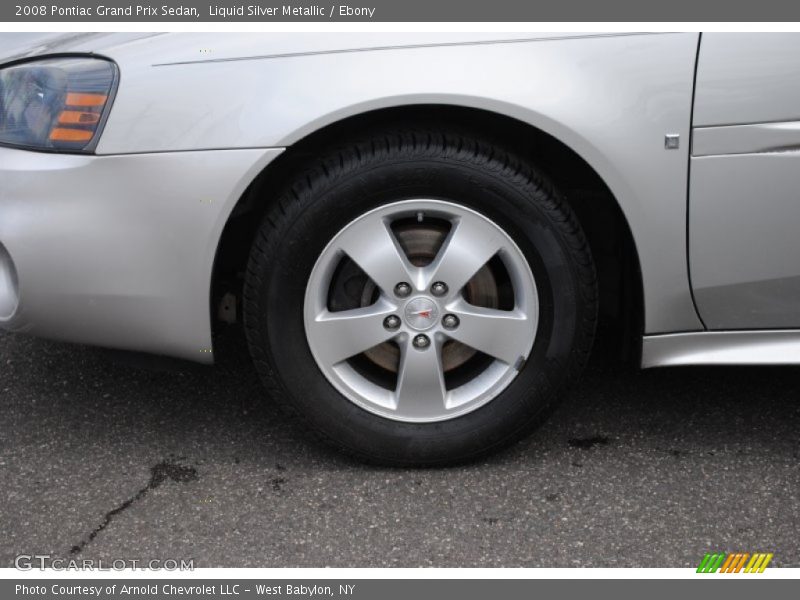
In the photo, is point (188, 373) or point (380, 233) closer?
point (380, 233)

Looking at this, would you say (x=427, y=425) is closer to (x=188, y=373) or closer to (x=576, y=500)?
(x=576, y=500)

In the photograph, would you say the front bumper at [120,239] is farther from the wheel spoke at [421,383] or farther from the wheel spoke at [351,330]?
the wheel spoke at [421,383]

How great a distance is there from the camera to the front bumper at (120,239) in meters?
2.53

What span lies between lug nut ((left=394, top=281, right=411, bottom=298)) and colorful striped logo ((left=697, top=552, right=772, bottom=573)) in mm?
909

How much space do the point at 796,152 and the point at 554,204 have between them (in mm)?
554

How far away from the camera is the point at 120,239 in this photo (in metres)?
2.57

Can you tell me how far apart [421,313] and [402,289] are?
0.07m

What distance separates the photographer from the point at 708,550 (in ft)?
7.98

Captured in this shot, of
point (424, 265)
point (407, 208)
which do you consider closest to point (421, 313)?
point (424, 265)

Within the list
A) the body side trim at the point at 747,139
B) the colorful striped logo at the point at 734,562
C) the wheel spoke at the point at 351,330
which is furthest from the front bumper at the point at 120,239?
the colorful striped logo at the point at 734,562

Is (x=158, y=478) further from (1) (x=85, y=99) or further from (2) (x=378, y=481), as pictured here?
(1) (x=85, y=99)

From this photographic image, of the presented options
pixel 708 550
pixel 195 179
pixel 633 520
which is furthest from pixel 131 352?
pixel 708 550

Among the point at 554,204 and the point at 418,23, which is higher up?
the point at 418,23

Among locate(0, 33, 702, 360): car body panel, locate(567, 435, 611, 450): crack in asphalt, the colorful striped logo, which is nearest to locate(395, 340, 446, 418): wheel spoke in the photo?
locate(567, 435, 611, 450): crack in asphalt
